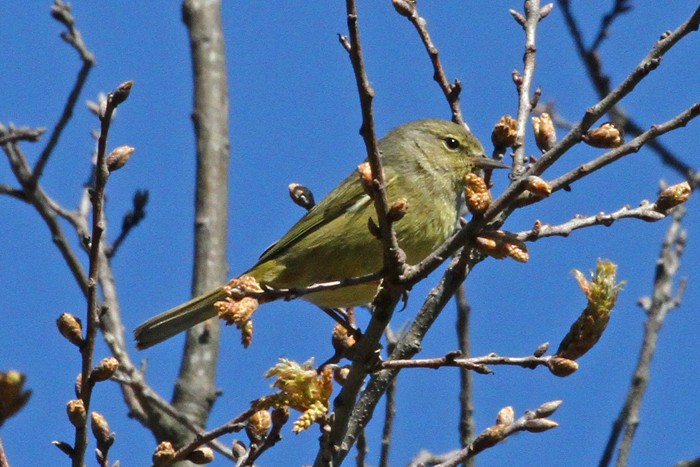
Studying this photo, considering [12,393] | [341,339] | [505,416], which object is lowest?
[12,393]

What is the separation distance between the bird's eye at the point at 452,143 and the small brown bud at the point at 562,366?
10.4 feet

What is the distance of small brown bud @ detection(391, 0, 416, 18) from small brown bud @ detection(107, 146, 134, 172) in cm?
153

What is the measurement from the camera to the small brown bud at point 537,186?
261cm

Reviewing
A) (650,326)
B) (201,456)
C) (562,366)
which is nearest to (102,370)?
(201,456)

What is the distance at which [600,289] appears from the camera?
312 cm

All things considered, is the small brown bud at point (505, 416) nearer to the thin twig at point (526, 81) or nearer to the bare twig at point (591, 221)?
the bare twig at point (591, 221)

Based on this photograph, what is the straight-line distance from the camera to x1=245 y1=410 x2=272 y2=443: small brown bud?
3.22 meters

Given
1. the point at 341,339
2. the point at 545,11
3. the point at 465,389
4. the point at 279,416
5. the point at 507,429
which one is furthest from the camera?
the point at 465,389

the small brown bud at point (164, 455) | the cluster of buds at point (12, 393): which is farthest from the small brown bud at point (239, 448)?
the cluster of buds at point (12, 393)

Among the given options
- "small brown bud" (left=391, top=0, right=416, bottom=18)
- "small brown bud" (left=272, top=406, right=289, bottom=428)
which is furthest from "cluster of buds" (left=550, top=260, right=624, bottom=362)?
"small brown bud" (left=391, top=0, right=416, bottom=18)

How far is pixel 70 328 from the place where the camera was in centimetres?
263

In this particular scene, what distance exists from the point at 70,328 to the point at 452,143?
151 inches

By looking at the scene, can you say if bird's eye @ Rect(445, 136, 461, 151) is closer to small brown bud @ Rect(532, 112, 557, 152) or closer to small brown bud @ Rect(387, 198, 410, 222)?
small brown bud @ Rect(532, 112, 557, 152)

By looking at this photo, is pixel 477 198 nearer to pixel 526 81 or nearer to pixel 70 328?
pixel 70 328
